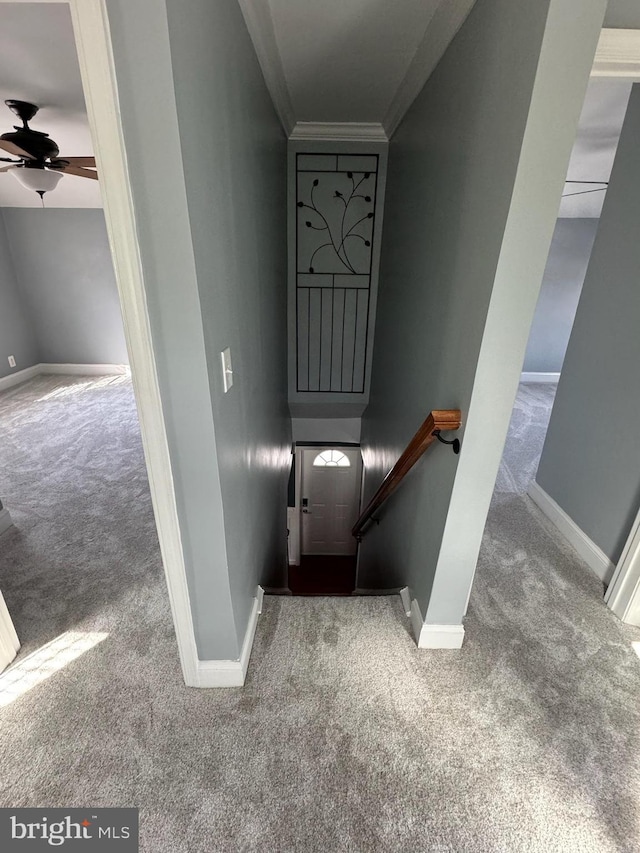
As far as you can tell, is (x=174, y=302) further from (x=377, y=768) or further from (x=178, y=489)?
(x=377, y=768)

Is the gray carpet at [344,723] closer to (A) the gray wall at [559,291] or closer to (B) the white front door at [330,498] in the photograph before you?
(B) the white front door at [330,498]

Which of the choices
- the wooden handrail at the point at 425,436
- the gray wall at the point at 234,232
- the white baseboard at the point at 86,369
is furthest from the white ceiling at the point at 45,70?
the white baseboard at the point at 86,369

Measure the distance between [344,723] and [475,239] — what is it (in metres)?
1.63

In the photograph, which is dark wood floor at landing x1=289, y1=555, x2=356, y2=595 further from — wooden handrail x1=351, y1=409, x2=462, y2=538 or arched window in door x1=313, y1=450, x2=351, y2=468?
wooden handrail x1=351, y1=409, x2=462, y2=538

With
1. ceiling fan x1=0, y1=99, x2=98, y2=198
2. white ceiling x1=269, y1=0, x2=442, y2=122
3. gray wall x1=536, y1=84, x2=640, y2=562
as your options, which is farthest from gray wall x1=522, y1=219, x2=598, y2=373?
ceiling fan x1=0, y1=99, x2=98, y2=198

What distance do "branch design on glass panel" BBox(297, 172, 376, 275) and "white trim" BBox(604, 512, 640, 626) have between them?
2.70m

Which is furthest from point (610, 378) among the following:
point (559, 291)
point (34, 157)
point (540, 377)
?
point (540, 377)

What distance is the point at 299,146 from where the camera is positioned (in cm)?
312

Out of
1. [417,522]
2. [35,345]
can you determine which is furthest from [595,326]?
[35,345]

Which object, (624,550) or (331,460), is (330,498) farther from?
(624,550)

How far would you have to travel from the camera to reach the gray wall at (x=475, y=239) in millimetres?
978

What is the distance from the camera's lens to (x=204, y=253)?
1.04 metres

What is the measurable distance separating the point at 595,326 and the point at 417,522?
4.65ft

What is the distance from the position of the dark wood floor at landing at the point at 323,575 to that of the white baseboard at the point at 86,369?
369 centimetres
